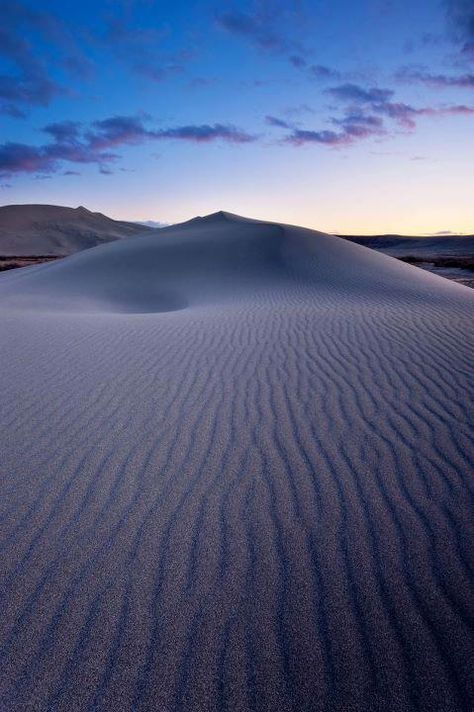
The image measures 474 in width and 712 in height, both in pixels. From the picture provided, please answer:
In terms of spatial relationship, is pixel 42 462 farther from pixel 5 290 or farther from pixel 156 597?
pixel 5 290

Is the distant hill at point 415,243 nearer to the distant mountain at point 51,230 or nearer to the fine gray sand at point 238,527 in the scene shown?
the distant mountain at point 51,230

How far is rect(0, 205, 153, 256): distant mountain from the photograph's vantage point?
72438mm

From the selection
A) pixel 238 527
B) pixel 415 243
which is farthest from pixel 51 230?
pixel 238 527

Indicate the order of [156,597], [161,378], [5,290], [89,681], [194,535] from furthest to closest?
[5,290] → [161,378] → [194,535] → [156,597] → [89,681]

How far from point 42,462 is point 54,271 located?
1471 cm

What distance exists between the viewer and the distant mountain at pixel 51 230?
7244 centimetres

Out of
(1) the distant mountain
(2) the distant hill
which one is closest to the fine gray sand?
(2) the distant hill

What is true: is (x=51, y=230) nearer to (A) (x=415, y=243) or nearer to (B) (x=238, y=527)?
(A) (x=415, y=243)

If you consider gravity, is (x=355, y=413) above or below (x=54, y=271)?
below

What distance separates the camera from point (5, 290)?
14.0m

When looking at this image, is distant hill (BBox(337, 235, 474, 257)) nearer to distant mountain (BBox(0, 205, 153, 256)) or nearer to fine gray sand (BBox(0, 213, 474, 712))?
distant mountain (BBox(0, 205, 153, 256))

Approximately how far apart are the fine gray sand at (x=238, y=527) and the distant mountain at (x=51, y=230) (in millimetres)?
64491

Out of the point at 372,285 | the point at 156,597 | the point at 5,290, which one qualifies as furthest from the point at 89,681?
the point at 5,290

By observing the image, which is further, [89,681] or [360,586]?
[360,586]
